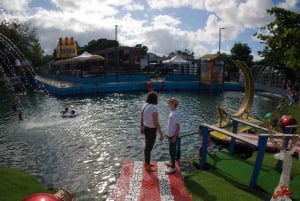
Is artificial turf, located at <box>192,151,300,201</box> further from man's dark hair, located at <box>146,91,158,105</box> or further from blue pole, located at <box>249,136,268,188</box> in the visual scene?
man's dark hair, located at <box>146,91,158,105</box>

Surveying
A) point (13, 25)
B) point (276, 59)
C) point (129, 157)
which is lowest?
point (129, 157)

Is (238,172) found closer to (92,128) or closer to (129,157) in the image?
(129,157)

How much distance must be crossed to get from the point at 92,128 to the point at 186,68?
33.7m

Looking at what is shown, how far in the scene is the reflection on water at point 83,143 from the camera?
1061 cm

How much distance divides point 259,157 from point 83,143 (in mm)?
9381

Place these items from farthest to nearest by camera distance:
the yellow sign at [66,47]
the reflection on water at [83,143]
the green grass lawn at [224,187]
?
the yellow sign at [66,47], the reflection on water at [83,143], the green grass lawn at [224,187]

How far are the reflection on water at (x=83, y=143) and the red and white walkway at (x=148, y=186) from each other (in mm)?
830

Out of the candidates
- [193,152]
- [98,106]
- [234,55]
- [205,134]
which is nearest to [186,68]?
[234,55]

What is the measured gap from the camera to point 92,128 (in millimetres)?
18531

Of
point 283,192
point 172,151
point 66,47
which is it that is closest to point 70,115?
point 172,151

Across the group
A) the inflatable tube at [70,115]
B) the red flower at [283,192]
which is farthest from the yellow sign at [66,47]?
the red flower at [283,192]

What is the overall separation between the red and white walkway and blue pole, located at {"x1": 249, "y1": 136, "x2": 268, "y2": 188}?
1765 millimetres

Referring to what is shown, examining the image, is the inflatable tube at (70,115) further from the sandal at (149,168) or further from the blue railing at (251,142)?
the sandal at (149,168)

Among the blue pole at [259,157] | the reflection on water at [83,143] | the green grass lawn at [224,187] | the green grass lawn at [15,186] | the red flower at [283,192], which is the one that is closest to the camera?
the red flower at [283,192]
